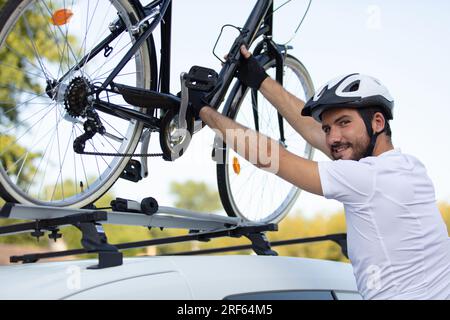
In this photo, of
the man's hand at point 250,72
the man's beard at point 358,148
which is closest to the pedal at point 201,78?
the man's hand at point 250,72

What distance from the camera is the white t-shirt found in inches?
97.3

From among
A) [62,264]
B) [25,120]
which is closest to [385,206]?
[62,264]

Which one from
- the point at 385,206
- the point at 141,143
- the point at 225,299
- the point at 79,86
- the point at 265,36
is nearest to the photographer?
the point at 225,299

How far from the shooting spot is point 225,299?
2092 mm

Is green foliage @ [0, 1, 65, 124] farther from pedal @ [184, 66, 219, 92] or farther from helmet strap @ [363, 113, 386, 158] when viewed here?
helmet strap @ [363, 113, 386, 158]

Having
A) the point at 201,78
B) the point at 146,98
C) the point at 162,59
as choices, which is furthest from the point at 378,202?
the point at 162,59

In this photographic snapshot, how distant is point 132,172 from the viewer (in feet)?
10.7

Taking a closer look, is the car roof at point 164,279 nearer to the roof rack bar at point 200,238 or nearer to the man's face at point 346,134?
the man's face at point 346,134

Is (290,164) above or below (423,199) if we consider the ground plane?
above

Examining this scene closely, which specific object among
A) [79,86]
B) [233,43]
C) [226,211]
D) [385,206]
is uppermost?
[233,43]

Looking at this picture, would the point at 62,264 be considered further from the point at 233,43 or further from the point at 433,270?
the point at 233,43

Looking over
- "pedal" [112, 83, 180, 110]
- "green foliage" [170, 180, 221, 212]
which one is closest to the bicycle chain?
"pedal" [112, 83, 180, 110]

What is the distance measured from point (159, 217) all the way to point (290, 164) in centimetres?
71

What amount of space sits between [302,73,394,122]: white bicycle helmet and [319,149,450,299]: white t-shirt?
0.26 metres
